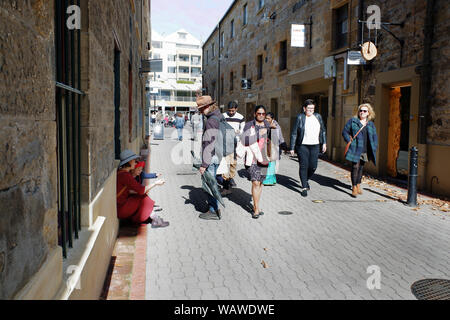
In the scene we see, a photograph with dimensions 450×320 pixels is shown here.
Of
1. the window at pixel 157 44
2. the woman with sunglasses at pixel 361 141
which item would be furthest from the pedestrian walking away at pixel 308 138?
the window at pixel 157 44

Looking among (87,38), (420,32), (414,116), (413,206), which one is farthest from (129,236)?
(420,32)

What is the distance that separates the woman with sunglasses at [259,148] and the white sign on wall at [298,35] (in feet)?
28.2

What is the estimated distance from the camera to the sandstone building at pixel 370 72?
802 centimetres

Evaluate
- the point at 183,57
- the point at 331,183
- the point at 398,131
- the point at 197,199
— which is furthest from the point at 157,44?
the point at 197,199

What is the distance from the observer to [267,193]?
7.96 meters

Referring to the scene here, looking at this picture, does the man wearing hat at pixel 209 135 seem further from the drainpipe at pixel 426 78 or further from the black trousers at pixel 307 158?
the drainpipe at pixel 426 78

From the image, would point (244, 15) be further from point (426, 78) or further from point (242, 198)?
point (242, 198)

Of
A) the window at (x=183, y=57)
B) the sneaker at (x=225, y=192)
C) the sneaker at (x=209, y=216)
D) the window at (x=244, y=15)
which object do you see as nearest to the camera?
the sneaker at (x=209, y=216)

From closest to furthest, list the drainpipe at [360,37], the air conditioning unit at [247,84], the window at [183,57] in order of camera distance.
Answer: the drainpipe at [360,37] → the air conditioning unit at [247,84] → the window at [183,57]

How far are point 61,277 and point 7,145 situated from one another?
1014 millimetres

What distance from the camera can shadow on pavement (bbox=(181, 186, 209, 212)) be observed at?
6.72 metres

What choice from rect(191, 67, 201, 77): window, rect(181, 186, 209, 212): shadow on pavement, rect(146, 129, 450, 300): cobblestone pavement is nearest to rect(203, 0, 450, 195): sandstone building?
rect(146, 129, 450, 300): cobblestone pavement

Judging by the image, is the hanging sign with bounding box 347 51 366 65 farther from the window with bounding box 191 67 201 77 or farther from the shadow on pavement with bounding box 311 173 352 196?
the window with bounding box 191 67 201 77

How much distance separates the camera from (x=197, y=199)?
7.37 m
